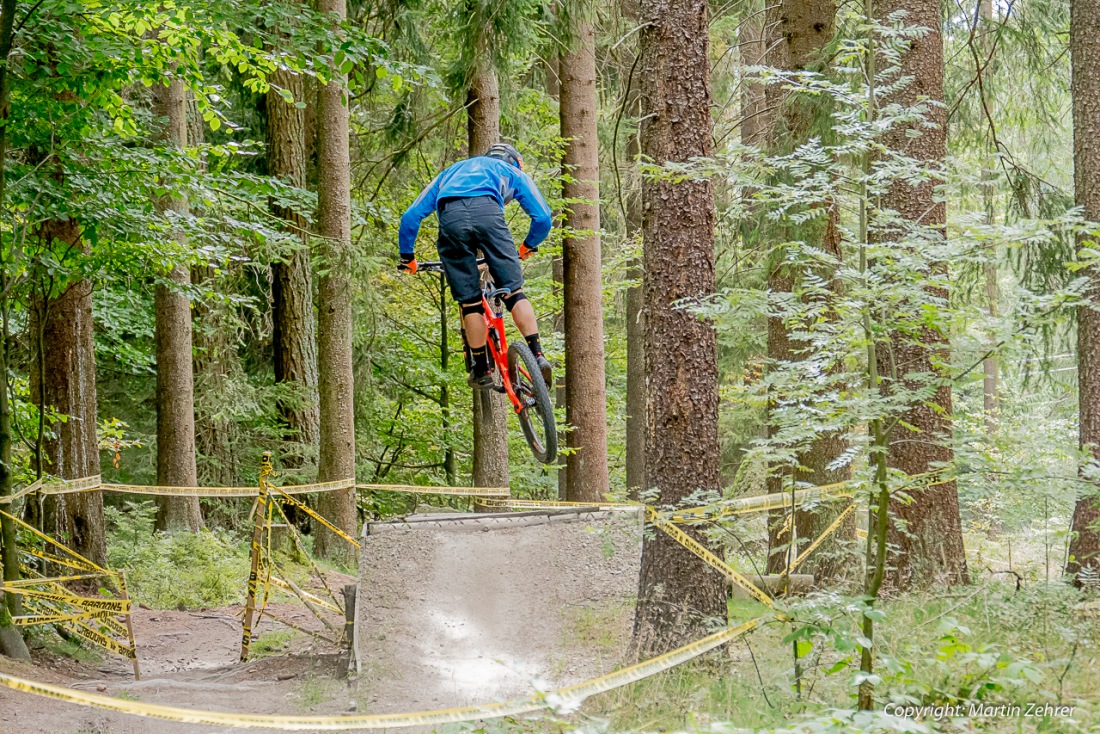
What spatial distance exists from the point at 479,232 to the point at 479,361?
0.93 meters

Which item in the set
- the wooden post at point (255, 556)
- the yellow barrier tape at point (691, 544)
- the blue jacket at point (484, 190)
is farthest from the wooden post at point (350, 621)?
the blue jacket at point (484, 190)

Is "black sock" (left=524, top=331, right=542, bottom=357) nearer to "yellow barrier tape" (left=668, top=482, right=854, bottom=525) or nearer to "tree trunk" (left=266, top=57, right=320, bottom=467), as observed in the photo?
"yellow barrier tape" (left=668, top=482, right=854, bottom=525)

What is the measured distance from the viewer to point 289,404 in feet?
42.1

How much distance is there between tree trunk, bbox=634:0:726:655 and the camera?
5227 mm

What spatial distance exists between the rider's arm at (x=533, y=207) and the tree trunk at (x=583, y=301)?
5.42 meters

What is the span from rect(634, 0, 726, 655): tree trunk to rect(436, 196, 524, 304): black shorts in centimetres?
115

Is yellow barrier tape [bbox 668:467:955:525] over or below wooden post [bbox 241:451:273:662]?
over

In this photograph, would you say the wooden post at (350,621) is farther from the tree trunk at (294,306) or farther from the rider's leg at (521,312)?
the tree trunk at (294,306)

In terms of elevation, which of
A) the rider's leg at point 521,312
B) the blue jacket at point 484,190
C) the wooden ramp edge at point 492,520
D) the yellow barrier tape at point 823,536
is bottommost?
the wooden ramp edge at point 492,520

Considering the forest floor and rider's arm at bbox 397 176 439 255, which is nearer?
the forest floor

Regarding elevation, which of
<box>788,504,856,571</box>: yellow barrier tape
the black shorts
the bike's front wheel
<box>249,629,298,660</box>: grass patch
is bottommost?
<box>249,629,298,660</box>: grass patch

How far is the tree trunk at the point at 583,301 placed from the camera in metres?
11.8

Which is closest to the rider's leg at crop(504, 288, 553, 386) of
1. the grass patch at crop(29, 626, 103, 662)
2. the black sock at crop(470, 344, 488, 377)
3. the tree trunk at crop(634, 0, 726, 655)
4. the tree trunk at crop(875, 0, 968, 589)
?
the black sock at crop(470, 344, 488, 377)

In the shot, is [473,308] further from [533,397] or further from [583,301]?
[583,301]
